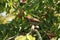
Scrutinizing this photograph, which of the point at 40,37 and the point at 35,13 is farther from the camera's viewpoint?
the point at 35,13

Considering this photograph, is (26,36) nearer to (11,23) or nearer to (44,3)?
(11,23)

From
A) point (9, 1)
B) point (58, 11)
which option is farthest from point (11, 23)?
point (58, 11)

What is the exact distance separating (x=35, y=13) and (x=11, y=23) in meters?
0.16

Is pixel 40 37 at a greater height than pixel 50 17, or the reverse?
pixel 50 17

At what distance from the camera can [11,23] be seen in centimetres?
134

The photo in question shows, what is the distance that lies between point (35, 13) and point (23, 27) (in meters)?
0.11

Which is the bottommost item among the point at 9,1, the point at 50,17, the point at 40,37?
the point at 40,37

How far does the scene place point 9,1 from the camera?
1.42 meters

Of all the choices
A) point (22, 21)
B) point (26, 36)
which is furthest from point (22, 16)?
point (26, 36)

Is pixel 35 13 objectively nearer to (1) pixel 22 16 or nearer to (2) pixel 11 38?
(1) pixel 22 16

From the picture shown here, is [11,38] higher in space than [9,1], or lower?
lower

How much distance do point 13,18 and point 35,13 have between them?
5.4 inches

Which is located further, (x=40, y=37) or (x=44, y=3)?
(x=44, y=3)

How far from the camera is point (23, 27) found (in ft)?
4.46
